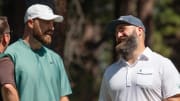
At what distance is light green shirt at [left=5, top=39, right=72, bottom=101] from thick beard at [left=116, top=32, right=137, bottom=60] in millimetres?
812

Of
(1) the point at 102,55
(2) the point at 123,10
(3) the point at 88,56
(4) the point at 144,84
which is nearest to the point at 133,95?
(4) the point at 144,84

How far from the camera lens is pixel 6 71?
797 centimetres

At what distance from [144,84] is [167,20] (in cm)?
1636

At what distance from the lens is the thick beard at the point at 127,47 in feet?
29.2

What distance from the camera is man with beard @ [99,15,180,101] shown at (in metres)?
8.88

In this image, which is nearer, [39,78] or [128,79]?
[39,78]

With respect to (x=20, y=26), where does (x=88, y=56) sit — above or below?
below

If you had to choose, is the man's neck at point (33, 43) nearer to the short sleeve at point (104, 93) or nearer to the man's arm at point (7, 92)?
the man's arm at point (7, 92)

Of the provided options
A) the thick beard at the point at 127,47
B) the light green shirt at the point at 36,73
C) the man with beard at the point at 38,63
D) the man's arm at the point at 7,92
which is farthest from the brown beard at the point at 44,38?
the thick beard at the point at 127,47

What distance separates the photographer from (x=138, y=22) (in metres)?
9.12

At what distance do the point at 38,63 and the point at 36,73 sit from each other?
0.38 feet

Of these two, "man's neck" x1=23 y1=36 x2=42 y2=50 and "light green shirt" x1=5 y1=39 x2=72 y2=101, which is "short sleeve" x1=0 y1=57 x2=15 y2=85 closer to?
"light green shirt" x1=5 y1=39 x2=72 y2=101

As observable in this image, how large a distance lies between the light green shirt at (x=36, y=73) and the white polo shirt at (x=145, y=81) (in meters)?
Result: 0.83

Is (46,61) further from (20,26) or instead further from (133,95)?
(20,26)
